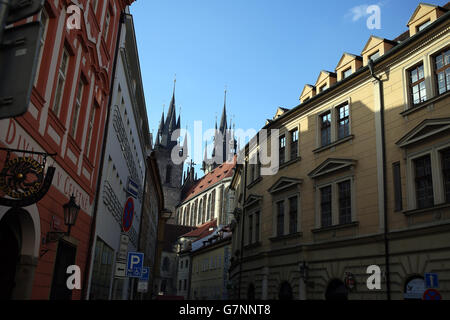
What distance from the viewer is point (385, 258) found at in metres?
17.8

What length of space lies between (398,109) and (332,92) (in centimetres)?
478

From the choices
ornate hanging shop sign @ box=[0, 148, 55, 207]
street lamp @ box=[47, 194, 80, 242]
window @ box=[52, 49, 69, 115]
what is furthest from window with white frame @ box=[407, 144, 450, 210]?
ornate hanging shop sign @ box=[0, 148, 55, 207]

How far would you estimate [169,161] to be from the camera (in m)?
114

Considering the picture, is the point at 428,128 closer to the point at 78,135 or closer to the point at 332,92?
the point at 332,92

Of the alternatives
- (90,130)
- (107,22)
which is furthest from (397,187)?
(107,22)

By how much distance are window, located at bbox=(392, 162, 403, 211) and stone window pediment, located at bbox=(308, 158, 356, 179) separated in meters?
2.50

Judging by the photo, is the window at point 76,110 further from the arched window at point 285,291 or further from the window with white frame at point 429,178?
the arched window at point 285,291

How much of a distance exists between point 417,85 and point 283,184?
947cm

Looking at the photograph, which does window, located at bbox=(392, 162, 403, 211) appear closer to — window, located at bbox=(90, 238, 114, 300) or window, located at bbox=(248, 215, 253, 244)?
window, located at bbox=(90, 238, 114, 300)

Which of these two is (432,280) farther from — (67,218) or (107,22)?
(107,22)

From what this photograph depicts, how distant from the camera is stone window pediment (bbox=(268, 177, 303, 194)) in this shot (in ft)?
79.1
